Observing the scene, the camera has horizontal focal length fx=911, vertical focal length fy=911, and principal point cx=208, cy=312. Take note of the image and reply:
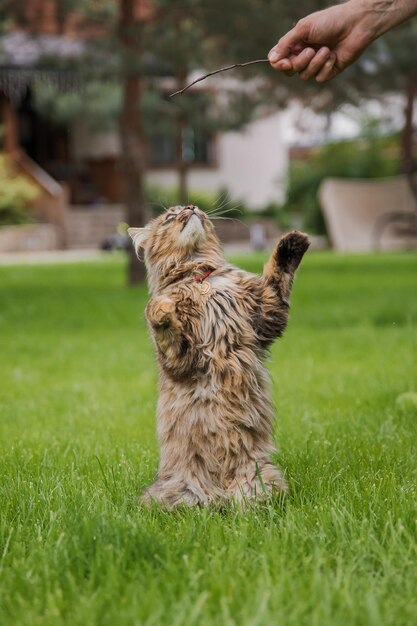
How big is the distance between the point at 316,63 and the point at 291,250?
1010 mm

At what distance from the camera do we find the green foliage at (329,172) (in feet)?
95.0

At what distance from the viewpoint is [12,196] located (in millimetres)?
26844

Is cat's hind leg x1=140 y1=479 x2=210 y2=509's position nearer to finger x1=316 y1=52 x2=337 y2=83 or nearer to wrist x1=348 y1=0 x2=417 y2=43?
finger x1=316 y1=52 x2=337 y2=83

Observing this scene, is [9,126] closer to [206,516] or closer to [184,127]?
[184,127]

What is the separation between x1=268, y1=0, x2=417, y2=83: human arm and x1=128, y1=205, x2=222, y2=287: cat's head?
2.51 ft

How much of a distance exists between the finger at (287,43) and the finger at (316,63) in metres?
0.11

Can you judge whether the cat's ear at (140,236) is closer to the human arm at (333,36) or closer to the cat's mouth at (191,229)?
the cat's mouth at (191,229)

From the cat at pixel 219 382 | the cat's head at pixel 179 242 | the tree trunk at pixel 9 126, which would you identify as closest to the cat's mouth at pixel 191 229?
the cat's head at pixel 179 242

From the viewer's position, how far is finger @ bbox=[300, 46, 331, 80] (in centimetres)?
381

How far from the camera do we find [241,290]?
3223 millimetres

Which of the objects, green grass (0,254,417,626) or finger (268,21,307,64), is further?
finger (268,21,307,64)

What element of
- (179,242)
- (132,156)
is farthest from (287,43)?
(132,156)

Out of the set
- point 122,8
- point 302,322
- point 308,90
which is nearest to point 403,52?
point 308,90

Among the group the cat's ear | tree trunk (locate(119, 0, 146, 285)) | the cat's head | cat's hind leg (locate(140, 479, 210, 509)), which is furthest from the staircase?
cat's hind leg (locate(140, 479, 210, 509))
